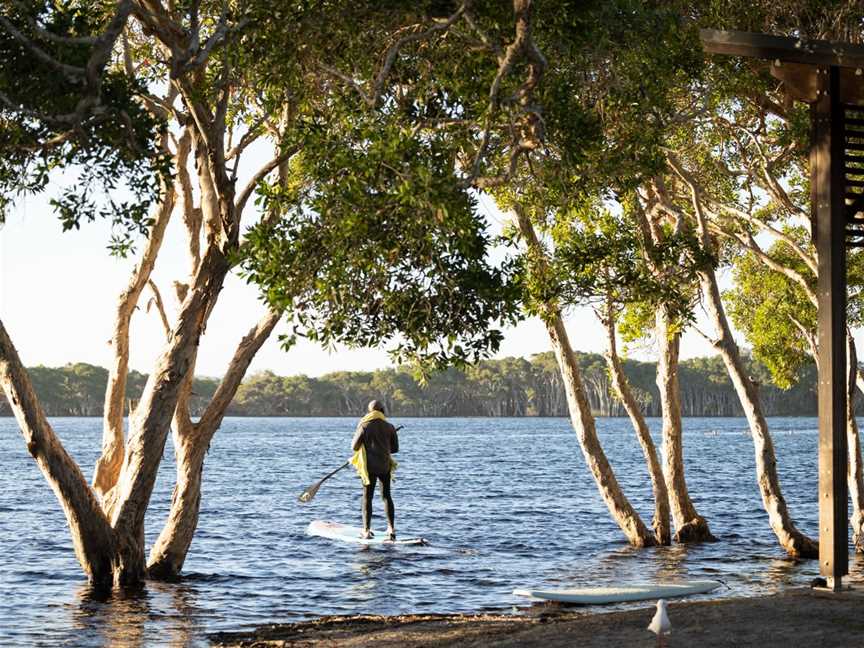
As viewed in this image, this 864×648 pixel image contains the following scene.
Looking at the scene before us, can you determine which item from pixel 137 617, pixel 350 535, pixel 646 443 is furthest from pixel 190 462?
pixel 646 443

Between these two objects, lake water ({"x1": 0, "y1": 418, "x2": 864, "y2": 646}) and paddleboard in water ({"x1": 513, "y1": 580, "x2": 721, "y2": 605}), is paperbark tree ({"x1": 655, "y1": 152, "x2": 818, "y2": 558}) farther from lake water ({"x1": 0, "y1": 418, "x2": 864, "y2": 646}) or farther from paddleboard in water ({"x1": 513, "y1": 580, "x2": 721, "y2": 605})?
paddleboard in water ({"x1": 513, "y1": 580, "x2": 721, "y2": 605})

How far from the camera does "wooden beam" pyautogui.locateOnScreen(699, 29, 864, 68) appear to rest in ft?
34.4

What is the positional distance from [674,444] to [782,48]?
429 inches

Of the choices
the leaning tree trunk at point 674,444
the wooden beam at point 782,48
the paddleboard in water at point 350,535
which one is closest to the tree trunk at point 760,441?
the leaning tree trunk at point 674,444

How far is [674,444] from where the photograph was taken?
20.6m

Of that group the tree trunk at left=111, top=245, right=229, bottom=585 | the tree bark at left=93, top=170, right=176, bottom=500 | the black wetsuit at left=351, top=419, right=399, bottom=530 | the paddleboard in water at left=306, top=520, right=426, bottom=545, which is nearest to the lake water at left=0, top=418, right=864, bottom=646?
the paddleboard in water at left=306, top=520, right=426, bottom=545

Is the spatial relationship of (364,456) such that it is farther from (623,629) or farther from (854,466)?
(623,629)

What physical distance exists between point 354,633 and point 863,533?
34.2 ft

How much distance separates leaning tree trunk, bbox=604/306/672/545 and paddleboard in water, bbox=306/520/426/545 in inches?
158

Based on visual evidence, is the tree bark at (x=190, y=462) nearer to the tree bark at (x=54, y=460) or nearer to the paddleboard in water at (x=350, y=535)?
the tree bark at (x=54, y=460)

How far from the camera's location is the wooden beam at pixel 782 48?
413 inches

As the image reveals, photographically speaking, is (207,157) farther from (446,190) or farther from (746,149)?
(746,149)

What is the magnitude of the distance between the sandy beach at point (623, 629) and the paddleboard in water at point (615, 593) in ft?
4.30

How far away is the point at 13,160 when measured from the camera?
12.2 metres
